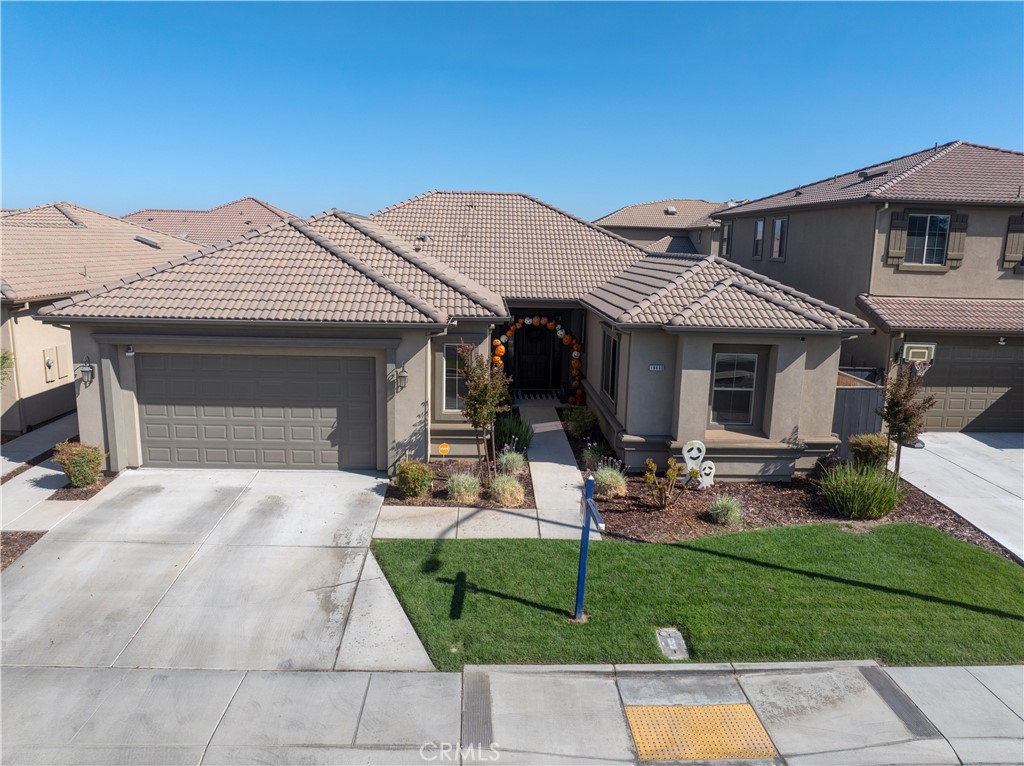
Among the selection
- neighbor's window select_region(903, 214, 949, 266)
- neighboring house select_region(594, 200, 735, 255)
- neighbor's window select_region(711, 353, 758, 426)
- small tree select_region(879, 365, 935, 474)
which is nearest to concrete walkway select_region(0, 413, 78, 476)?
neighbor's window select_region(711, 353, 758, 426)

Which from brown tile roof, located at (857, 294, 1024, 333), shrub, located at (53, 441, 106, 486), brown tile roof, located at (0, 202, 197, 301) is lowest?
shrub, located at (53, 441, 106, 486)

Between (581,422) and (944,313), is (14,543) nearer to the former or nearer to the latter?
(581,422)

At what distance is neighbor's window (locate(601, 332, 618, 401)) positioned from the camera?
49.6 feet

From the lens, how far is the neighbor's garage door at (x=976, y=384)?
16312 millimetres

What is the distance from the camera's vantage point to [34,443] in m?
14.4

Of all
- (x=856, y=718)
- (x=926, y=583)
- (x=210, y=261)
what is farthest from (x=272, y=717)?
(x=210, y=261)

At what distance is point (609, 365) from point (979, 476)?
294 inches

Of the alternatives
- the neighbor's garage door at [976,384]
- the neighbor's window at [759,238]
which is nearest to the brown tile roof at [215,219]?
the neighbor's window at [759,238]

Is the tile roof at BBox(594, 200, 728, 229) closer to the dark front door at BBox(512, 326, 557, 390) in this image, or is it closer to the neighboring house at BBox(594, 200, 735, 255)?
the neighboring house at BBox(594, 200, 735, 255)

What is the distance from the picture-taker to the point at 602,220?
132 feet

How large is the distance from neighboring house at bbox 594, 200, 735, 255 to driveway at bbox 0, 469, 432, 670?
28.5 m

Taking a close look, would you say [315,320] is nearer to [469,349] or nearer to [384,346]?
[384,346]

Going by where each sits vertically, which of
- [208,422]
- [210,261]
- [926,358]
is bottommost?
[208,422]

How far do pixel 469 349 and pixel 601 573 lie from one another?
17.0 ft
